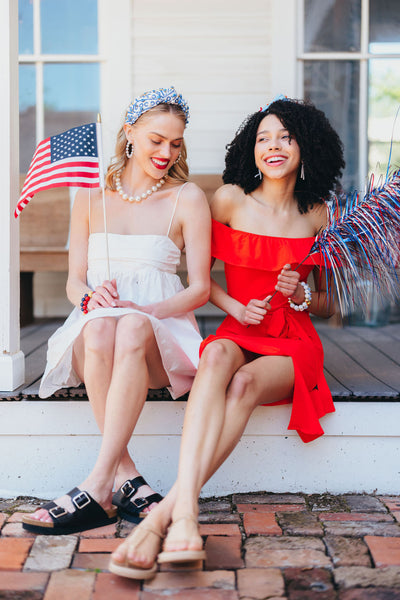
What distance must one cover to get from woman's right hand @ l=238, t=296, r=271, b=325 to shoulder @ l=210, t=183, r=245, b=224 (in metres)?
0.40

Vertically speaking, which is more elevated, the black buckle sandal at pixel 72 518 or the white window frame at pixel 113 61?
the white window frame at pixel 113 61

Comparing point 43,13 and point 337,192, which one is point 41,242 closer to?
point 43,13

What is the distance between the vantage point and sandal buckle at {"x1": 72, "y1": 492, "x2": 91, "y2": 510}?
2.14 metres

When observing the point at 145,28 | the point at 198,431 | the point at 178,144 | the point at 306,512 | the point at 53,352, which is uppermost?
the point at 145,28

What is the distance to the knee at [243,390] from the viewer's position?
7.14 ft

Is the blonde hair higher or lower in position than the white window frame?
lower

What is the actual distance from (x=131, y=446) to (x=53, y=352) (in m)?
0.46

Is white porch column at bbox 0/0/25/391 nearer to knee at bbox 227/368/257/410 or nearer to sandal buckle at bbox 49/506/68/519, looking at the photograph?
sandal buckle at bbox 49/506/68/519

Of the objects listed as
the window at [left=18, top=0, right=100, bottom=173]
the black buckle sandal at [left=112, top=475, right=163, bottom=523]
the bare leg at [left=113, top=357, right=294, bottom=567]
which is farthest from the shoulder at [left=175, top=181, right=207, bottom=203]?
the window at [left=18, top=0, right=100, bottom=173]

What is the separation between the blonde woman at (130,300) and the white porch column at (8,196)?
9.0 inches

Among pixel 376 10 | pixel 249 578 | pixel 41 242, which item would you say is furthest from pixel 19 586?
pixel 376 10

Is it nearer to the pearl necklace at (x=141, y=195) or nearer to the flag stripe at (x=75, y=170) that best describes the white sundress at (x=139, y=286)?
the pearl necklace at (x=141, y=195)

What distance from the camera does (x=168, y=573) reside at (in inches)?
74.2

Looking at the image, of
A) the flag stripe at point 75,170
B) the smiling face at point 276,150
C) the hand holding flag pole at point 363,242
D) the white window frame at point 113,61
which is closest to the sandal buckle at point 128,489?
the hand holding flag pole at point 363,242
